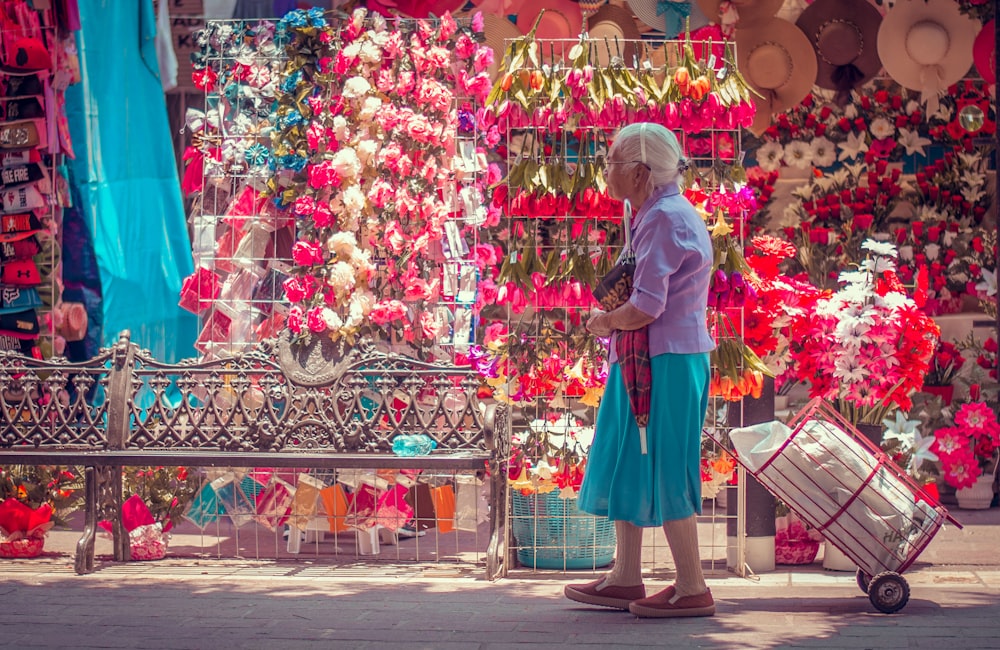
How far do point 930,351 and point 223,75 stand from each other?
412 centimetres

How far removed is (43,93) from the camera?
8.46 metres

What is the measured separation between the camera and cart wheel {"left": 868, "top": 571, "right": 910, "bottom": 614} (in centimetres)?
516

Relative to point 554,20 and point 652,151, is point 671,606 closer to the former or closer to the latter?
point 652,151

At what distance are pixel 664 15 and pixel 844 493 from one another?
4.04m

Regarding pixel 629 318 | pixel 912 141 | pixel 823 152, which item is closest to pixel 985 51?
pixel 912 141

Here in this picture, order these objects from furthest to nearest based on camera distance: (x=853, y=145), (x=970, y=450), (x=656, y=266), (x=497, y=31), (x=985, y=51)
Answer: (x=853, y=145), (x=497, y=31), (x=985, y=51), (x=970, y=450), (x=656, y=266)

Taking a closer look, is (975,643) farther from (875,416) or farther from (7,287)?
(7,287)

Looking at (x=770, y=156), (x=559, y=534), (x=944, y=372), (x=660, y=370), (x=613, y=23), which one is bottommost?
(x=559, y=534)

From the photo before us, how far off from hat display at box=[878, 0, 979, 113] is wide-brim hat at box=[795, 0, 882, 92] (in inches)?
5.4

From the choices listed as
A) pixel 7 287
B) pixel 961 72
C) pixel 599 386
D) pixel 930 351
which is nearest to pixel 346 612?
pixel 599 386

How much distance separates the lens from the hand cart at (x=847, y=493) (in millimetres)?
5309

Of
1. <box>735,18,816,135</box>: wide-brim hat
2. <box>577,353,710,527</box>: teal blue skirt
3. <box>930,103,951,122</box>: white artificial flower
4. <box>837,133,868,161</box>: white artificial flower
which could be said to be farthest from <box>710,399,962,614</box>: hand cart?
<box>930,103,951,122</box>: white artificial flower

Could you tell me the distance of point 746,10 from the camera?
27.8 feet

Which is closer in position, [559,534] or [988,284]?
[559,534]
